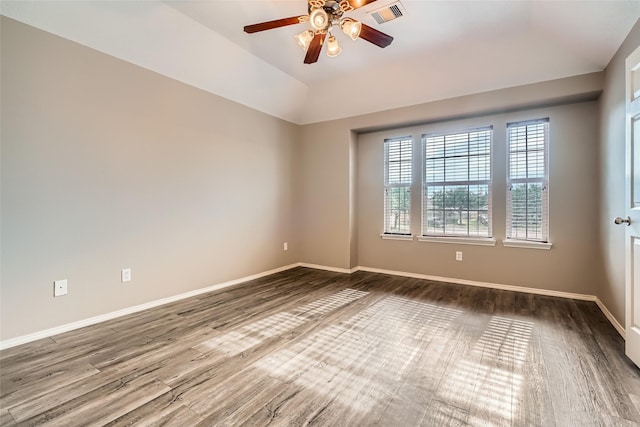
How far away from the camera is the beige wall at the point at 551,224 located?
3.32 m

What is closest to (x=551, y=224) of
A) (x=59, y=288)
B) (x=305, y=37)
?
(x=305, y=37)

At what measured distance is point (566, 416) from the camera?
150 centimetres

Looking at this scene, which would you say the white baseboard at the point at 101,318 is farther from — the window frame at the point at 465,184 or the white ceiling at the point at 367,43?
the window frame at the point at 465,184

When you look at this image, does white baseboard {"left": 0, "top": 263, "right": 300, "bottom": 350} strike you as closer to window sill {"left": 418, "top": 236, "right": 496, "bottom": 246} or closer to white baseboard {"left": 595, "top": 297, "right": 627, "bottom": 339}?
window sill {"left": 418, "top": 236, "right": 496, "bottom": 246}

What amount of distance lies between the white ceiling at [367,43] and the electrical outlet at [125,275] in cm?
210

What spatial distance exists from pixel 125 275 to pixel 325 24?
2970mm

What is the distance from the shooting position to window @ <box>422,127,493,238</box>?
12.9ft

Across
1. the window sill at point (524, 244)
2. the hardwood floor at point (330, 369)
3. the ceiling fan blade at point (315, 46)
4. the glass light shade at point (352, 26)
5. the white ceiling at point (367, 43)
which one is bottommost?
the hardwood floor at point (330, 369)

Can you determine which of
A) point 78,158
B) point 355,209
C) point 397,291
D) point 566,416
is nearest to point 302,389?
point 566,416

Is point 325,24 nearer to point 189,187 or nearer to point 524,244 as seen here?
point 189,187

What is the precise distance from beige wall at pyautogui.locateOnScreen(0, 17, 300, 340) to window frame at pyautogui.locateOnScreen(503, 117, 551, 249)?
358cm

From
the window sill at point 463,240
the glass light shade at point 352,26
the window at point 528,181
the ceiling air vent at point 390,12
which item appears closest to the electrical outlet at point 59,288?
the glass light shade at point 352,26

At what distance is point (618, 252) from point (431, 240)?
1.96 m

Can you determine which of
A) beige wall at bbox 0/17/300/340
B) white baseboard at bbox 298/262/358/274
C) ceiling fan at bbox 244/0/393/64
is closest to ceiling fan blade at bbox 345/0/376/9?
ceiling fan at bbox 244/0/393/64
